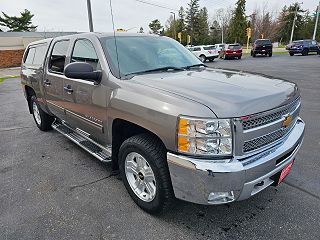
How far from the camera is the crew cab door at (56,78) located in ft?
13.4

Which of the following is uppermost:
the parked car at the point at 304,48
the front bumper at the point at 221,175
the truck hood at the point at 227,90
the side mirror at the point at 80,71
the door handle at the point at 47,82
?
the side mirror at the point at 80,71

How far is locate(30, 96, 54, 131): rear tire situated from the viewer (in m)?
5.61

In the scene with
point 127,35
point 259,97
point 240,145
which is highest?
point 127,35

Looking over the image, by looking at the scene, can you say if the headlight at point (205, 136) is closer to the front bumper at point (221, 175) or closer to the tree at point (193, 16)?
the front bumper at point (221, 175)

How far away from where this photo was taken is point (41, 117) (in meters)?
5.66

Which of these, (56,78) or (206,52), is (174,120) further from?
(206,52)

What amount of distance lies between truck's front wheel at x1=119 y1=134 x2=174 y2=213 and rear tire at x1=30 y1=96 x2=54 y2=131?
330 cm

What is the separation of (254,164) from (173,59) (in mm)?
1975

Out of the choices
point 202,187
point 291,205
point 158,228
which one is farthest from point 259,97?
point 158,228

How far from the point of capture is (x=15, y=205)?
10.1 feet

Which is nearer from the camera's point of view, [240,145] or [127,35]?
[240,145]

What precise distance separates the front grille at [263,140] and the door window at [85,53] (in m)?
1.93

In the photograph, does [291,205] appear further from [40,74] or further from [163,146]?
[40,74]

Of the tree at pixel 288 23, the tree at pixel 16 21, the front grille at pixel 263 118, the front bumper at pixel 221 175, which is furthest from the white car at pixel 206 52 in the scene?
the tree at pixel 288 23
